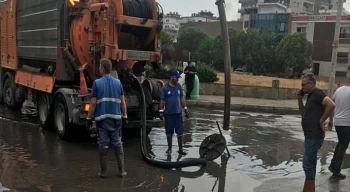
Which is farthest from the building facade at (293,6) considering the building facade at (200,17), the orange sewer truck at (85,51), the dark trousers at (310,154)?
the dark trousers at (310,154)

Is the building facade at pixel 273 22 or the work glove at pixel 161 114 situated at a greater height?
the building facade at pixel 273 22

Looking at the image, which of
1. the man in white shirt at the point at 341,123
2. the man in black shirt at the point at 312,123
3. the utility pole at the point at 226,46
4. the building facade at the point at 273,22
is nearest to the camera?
the man in black shirt at the point at 312,123

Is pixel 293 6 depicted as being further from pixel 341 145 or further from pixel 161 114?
pixel 341 145

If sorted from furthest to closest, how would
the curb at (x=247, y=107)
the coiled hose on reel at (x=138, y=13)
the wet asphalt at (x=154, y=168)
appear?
the curb at (x=247, y=107) → the coiled hose on reel at (x=138, y=13) → the wet asphalt at (x=154, y=168)

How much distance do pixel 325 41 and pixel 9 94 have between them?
2883 inches

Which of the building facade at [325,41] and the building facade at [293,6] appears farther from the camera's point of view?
the building facade at [293,6]

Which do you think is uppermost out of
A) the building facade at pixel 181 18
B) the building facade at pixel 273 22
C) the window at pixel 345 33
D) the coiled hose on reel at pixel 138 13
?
the building facade at pixel 181 18

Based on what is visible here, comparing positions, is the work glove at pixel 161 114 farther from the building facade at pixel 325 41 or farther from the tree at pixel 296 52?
the building facade at pixel 325 41

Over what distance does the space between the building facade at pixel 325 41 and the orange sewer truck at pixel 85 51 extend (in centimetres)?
6858

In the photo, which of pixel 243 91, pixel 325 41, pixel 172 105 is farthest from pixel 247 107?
pixel 325 41

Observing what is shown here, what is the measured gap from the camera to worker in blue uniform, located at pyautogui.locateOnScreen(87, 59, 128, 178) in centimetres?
626

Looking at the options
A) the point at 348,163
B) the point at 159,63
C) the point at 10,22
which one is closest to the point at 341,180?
the point at 348,163

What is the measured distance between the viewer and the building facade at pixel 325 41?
72312 mm

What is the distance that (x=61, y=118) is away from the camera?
903 cm
